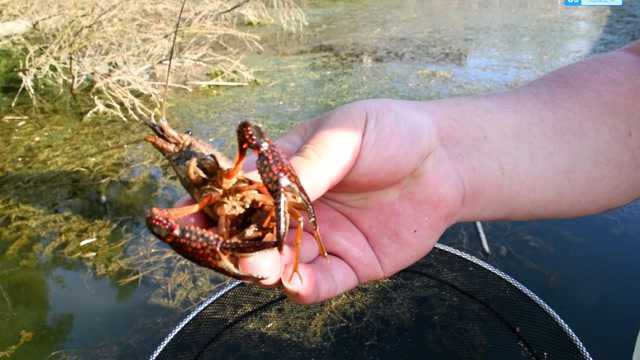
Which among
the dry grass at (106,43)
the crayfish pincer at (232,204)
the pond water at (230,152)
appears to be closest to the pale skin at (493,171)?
the crayfish pincer at (232,204)

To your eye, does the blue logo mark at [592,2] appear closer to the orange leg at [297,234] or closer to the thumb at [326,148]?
the thumb at [326,148]

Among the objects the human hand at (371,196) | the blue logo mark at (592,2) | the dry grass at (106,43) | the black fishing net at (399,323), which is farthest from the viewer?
the blue logo mark at (592,2)

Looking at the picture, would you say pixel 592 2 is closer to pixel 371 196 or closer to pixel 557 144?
pixel 557 144

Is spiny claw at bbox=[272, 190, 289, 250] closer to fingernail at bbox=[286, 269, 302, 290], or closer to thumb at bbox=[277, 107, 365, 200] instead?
thumb at bbox=[277, 107, 365, 200]

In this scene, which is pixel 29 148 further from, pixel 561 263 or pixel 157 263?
pixel 561 263

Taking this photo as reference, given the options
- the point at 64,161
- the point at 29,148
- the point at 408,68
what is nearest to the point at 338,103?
the point at 408,68

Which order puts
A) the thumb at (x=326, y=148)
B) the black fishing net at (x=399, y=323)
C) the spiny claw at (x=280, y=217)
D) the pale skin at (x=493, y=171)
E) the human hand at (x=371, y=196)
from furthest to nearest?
the black fishing net at (x=399, y=323)
the pale skin at (x=493, y=171)
the human hand at (x=371, y=196)
the thumb at (x=326, y=148)
the spiny claw at (x=280, y=217)

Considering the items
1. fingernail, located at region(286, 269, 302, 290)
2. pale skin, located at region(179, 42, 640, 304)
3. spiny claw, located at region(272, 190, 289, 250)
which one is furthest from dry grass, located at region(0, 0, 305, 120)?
spiny claw, located at region(272, 190, 289, 250)
